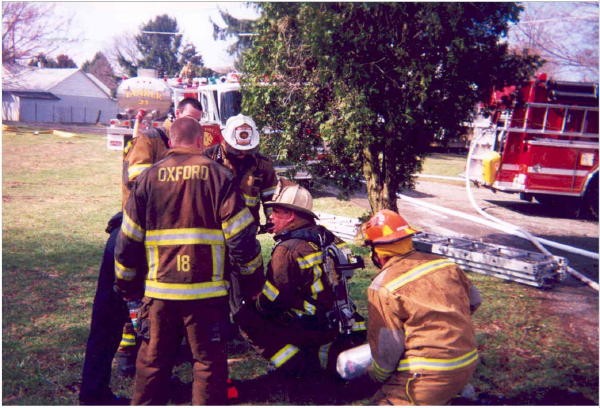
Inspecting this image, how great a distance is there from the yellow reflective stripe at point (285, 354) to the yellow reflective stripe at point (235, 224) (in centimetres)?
119

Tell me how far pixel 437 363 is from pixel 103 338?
7.29 feet

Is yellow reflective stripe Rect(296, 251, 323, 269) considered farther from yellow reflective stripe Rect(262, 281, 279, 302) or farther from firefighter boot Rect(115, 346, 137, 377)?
firefighter boot Rect(115, 346, 137, 377)

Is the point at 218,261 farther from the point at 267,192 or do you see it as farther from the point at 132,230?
the point at 267,192

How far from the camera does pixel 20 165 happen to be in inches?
587

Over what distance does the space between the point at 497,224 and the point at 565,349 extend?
5.51m

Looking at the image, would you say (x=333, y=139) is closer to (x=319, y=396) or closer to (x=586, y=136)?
(x=319, y=396)

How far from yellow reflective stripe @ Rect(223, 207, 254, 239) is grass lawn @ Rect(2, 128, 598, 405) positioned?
1.36 m

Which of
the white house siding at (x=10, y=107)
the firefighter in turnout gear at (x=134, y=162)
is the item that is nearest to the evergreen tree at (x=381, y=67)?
the firefighter in turnout gear at (x=134, y=162)

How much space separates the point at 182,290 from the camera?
9.76 feet

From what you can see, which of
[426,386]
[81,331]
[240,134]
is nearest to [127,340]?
[81,331]

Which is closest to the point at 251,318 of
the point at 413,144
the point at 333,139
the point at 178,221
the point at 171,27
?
the point at 178,221

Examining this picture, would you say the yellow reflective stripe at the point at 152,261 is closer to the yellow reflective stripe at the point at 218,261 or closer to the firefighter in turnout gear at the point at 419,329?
the yellow reflective stripe at the point at 218,261

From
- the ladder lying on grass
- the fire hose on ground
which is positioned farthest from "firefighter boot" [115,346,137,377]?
the fire hose on ground

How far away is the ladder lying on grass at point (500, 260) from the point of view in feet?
20.2
